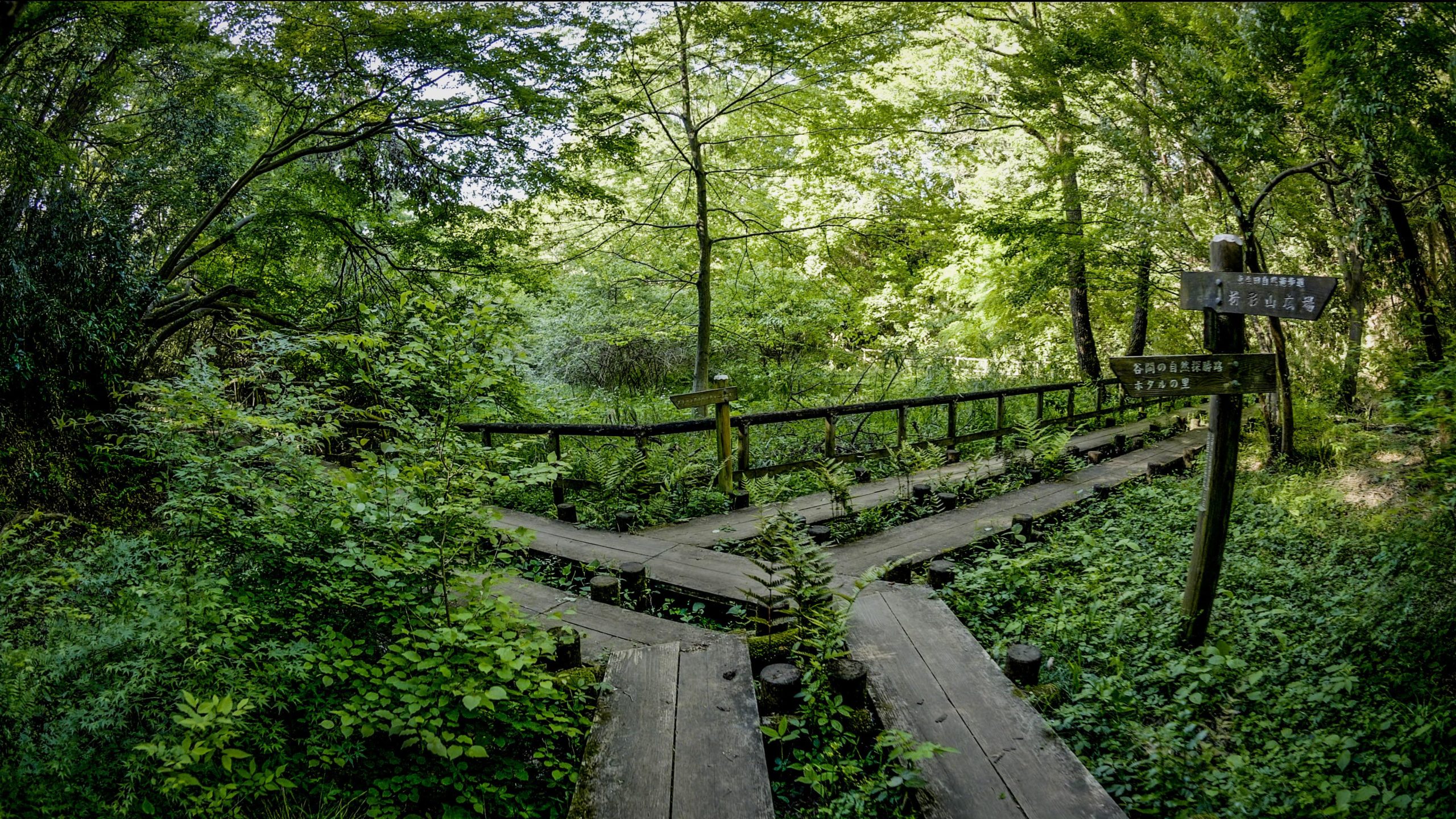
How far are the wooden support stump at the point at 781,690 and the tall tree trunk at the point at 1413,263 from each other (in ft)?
21.3

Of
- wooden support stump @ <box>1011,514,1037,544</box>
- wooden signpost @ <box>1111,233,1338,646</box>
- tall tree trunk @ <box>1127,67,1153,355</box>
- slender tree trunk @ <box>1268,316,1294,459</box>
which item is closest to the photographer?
wooden signpost @ <box>1111,233,1338,646</box>

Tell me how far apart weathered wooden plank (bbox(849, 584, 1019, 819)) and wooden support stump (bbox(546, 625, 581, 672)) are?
1479 mm

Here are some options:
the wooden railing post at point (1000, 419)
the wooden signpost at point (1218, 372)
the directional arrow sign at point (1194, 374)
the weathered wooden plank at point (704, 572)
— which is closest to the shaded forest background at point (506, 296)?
the wooden signpost at point (1218, 372)

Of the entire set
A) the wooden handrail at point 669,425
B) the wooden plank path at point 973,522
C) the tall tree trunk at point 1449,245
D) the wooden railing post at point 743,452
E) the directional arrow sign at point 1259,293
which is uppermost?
the tall tree trunk at point 1449,245

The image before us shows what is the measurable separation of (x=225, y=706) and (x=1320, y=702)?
15.0 ft

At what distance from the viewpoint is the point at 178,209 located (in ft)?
23.7

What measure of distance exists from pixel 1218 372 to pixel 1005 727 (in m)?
2.44

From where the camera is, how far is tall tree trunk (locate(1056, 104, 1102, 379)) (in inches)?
375

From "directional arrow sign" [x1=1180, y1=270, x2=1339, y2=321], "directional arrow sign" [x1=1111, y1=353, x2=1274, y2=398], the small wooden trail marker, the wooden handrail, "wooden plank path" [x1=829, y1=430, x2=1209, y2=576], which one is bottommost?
"wooden plank path" [x1=829, y1=430, x2=1209, y2=576]

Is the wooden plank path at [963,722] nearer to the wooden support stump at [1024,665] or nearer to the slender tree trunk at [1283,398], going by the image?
the wooden support stump at [1024,665]

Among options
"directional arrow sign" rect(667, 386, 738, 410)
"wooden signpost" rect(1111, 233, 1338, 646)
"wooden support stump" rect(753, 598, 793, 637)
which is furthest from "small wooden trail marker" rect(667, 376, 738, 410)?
"wooden signpost" rect(1111, 233, 1338, 646)

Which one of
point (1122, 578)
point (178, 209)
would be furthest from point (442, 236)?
point (1122, 578)

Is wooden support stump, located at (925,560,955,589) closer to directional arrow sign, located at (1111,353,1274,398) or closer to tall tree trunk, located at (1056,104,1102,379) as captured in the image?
directional arrow sign, located at (1111,353,1274,398)

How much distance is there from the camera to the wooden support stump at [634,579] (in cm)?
438
